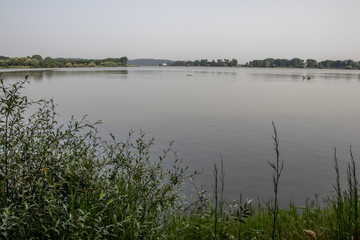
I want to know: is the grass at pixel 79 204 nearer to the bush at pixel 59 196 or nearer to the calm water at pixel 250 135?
the bush at pixel 59 196

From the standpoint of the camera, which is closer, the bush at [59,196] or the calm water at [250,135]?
the bush at [59,196]

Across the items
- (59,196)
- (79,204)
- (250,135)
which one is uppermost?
(59,196)

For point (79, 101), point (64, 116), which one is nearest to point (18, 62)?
point (79, 101)

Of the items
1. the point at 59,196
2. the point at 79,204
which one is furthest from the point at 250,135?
the point at 59,196

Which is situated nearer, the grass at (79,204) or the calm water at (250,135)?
the grass at (79,204)

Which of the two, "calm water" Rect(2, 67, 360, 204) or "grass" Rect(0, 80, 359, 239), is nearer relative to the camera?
"grass" Rect(0, 80, 359, 239)

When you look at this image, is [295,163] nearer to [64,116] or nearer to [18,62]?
[64,116]

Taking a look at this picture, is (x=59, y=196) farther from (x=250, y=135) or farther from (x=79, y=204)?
(x=250, y=135)

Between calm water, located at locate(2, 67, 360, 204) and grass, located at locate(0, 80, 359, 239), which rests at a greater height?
grass, located at locate(0, 80, 359, 239)

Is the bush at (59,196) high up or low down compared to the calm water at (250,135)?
up

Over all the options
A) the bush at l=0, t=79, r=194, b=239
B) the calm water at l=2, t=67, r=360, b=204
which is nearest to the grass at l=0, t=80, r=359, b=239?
the bush at l=0, t=79, r=194, b=239

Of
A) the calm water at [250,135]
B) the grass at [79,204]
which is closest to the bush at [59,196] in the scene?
the grass at [79,204]

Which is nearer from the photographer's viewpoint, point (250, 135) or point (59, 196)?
point (59, 196)

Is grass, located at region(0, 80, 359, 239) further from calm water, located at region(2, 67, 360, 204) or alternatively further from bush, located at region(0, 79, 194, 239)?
calm water, located at region(2, 67, 360, 204)
